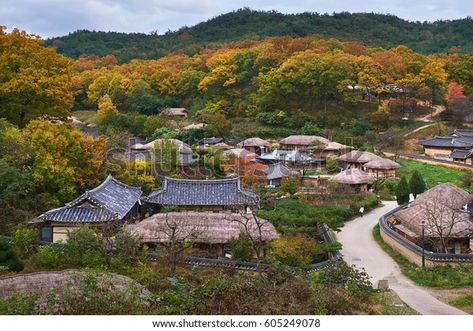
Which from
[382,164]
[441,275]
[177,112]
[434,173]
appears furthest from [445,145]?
[441,275]

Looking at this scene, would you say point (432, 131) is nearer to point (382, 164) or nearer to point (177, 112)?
point (382, 164)

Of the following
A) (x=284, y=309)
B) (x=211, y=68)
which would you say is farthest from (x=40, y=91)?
(x=211, y=68)

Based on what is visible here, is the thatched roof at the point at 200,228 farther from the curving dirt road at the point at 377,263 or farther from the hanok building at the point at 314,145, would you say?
the hanok building at the point at 314,145

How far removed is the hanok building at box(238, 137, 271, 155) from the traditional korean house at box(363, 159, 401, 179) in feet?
25.6

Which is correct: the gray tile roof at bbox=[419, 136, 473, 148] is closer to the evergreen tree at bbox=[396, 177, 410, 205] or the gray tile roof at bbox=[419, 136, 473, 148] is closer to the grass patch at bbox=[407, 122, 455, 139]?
the grass patch at bbox=[407, 122, 455, 139]

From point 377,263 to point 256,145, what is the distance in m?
20.2

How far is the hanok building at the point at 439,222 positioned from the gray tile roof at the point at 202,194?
504 cm

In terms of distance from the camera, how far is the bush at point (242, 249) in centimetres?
1382

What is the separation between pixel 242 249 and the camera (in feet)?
45.3

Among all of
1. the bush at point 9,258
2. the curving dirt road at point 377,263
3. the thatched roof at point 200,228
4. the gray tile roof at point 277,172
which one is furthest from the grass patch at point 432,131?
the bush at point 9,258

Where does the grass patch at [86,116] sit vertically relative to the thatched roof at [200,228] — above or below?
above

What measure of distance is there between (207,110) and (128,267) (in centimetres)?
3044

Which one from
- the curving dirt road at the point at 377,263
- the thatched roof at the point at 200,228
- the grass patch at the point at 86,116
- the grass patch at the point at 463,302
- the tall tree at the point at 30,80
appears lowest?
the curving dirt road at the point at 377,263

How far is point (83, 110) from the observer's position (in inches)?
1971
